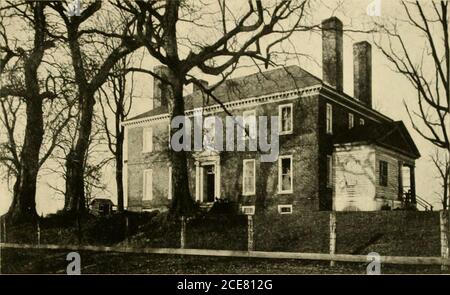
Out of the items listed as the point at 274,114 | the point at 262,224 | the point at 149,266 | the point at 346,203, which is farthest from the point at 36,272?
the point at 346,203

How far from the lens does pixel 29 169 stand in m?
11.3

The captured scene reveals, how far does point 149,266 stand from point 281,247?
2.60 meters

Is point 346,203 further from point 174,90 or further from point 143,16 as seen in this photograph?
point 143,16

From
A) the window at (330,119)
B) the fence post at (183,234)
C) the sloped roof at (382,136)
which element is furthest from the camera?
the window at (330,119)

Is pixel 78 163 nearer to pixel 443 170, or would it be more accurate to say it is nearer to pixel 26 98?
pixel 26 98

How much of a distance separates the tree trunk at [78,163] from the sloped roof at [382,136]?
6.39m

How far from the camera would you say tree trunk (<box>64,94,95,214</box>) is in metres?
11.5

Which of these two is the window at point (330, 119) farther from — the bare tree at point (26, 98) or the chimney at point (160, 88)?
the bare tree at point (26, 98)

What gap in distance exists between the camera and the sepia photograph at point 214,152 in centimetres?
952

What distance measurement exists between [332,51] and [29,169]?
23.4ft

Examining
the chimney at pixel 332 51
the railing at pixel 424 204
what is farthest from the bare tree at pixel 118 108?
the railing at pixel 424 204

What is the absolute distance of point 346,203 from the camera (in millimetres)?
12883
